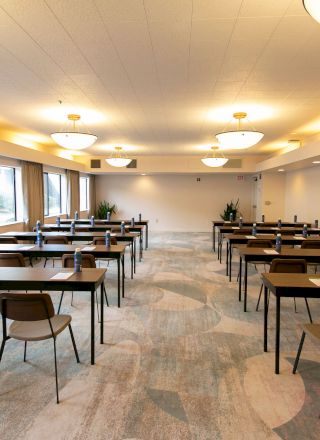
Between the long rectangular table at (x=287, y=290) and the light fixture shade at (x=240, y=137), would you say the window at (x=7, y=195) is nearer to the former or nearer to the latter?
the light fixture shade at (x=240, y=137)

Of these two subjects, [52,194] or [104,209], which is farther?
[104,209]

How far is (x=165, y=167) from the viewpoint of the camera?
10977 mm

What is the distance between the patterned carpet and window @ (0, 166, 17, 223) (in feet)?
13.5

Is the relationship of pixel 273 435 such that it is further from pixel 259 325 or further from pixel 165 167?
pixel 165 167

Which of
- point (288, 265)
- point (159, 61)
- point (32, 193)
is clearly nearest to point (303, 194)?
point (288, 265)

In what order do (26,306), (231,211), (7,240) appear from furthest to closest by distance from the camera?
(231,211) → (7,240) → (26,306)

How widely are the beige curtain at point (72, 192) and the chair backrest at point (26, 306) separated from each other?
8.03 metres

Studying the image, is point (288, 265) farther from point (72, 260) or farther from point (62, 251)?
point (62, 251)

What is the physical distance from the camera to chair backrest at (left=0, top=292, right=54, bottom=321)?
220cm

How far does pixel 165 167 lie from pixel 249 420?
31.1ft

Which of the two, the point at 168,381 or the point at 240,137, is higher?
the point at 240,137

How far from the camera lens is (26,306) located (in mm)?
2223

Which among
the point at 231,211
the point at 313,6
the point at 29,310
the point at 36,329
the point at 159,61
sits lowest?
the point at 36,329

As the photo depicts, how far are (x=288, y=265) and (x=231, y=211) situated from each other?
8.69m
